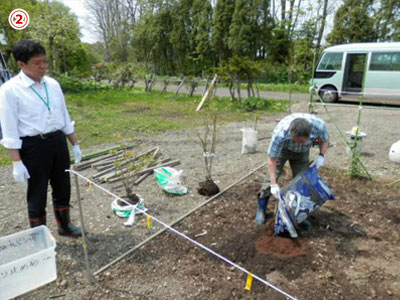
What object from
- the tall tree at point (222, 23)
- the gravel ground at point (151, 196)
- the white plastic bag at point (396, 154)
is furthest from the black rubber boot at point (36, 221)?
the tall tree at point (222, 23)

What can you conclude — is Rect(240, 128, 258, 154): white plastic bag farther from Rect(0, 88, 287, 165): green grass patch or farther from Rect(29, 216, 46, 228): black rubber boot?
Rect(29, 216, 46, 228): black rubber boot

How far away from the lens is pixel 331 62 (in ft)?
36.1

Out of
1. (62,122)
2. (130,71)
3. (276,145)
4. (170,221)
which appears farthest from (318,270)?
(130,71)

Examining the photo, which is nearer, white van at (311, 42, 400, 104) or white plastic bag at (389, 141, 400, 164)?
white plastic bag at (389, 141, 400, 164)

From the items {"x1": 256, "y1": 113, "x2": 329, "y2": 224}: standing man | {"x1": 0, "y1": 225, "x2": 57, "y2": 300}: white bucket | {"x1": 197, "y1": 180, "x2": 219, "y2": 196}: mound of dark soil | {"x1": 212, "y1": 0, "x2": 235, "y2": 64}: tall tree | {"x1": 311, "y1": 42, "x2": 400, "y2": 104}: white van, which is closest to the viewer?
{"x1": 0, "y1": 225, "x2": 57, "y2": 300}: white bucket

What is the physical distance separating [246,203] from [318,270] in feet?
3.87

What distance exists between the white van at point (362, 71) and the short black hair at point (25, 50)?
8.89 metres

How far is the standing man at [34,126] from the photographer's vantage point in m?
2.04

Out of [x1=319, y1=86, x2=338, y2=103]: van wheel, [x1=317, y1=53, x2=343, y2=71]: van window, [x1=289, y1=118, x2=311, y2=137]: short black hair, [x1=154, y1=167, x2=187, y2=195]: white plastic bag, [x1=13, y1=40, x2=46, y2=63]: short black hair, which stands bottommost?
[x1=154, y1=167, x2=187, y2=195]: white plastic bag

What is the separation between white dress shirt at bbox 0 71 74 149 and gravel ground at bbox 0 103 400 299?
109cm

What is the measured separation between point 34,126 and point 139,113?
7.29 meters

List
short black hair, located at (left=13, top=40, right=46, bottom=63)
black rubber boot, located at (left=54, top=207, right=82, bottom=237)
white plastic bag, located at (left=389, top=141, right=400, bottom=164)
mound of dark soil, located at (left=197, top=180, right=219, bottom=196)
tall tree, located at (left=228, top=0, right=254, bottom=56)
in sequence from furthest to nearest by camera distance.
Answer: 1. tall tree, located at (left=228, top=0, right=254, bottom=56)
2. white plastic bag, located at (left=389, top=141, right=400, bottom=164)
3. mound of dark soil, located at (left=197, top=180, right=219, bottom=196)
4. black rubber boot, located at (left=54, top=207, right=82, bottom=237)
5. short black hair, located at (left=13, top=40, right=46, bottom=63)

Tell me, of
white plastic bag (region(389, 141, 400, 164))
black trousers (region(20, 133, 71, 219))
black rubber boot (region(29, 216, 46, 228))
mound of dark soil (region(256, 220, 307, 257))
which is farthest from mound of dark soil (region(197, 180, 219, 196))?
white plastic bag (region(389, 141, 400, 164))

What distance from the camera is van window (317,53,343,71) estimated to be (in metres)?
10.8
